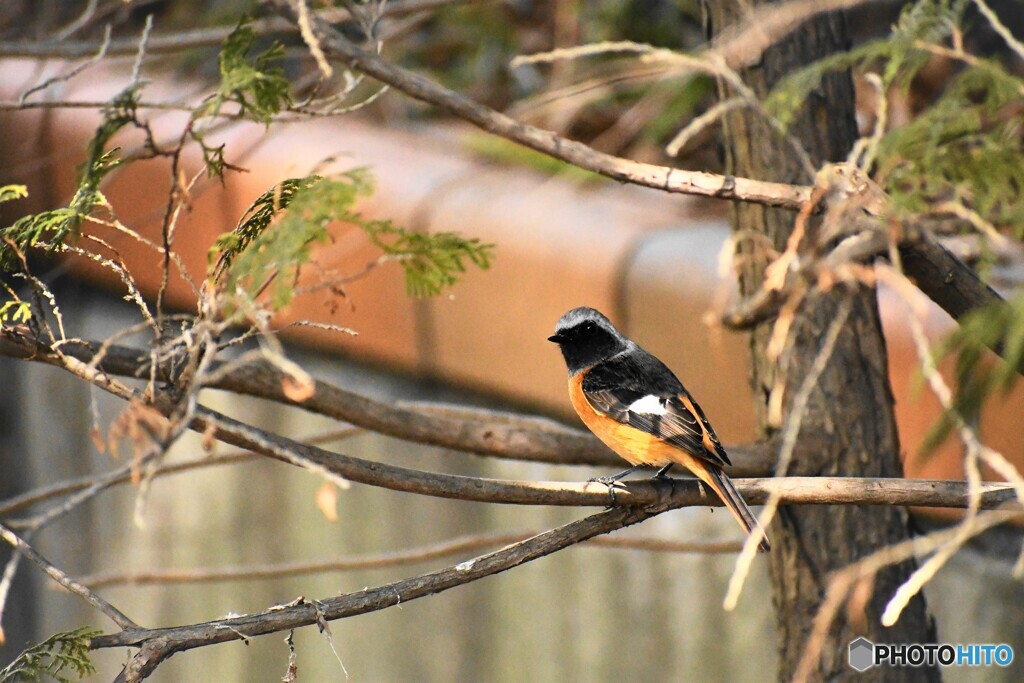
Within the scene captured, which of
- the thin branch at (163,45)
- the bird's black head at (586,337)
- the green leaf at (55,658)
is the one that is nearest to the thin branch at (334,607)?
the green leaf at (55,658)

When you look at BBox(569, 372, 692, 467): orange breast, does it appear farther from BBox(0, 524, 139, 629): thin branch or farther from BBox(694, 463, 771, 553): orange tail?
BBox(0, 524, 139, 629): thin branch

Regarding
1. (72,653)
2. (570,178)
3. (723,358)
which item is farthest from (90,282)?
(72,653)

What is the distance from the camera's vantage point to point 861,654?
312cm

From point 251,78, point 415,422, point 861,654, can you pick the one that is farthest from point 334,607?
point 861,654

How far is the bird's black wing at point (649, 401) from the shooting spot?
10.2 feet

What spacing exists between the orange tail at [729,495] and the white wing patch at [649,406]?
0.39m

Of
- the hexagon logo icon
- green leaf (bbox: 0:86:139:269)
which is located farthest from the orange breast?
green leaf (bbox: 0:86:139:269)

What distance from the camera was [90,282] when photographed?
564 cm

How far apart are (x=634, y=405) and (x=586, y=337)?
0.43m

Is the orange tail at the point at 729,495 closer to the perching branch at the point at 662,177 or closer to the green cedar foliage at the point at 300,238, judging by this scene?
the perching branch at the point at 662,177

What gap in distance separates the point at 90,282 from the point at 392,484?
4.06 meters

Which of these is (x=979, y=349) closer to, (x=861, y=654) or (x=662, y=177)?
(x=662, y=177)

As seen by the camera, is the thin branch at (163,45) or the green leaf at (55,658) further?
the thin branch at (163,45)

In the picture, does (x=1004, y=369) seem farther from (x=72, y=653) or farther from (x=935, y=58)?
(x=935, y=58)
